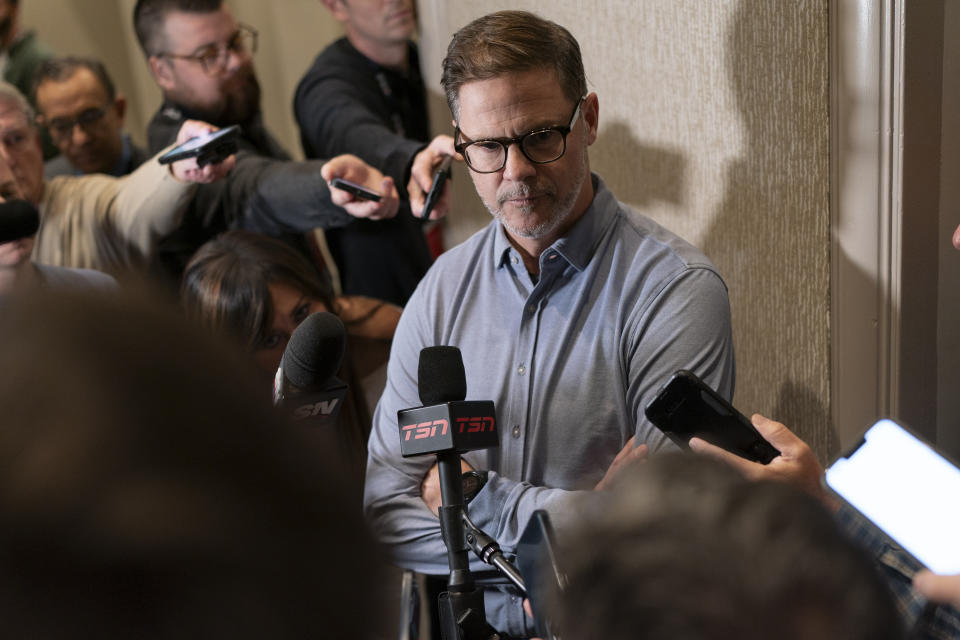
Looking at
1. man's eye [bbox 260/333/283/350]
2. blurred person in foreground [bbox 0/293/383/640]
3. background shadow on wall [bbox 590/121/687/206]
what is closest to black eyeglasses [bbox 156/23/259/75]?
man's eye [bbox 260/333/283/350]

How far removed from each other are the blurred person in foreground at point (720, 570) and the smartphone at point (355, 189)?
1800 millimetres

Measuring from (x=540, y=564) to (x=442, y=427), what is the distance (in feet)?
1.04

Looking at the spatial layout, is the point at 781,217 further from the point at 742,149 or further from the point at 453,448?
the point at 453,448

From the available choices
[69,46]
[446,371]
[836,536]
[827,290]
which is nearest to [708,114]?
[827,290]

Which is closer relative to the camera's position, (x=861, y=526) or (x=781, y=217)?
(x=861, y=526)

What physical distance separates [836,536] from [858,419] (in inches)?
54.4

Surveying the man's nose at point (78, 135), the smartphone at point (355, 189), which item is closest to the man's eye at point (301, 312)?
the smartphone at point (355, 189)

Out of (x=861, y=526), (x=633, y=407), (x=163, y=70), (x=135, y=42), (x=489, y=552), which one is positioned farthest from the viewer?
(x=135, y=42)

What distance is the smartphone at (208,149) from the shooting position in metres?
2.22

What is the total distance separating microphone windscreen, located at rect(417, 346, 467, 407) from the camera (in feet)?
3.51

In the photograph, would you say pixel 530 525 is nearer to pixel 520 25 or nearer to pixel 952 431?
pixel 520 25

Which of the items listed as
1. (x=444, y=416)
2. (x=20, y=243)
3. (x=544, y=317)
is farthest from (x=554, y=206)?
(x=20, y=243)

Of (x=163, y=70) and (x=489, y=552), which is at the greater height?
(x=163, y=70)

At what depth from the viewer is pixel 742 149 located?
1.79 m
